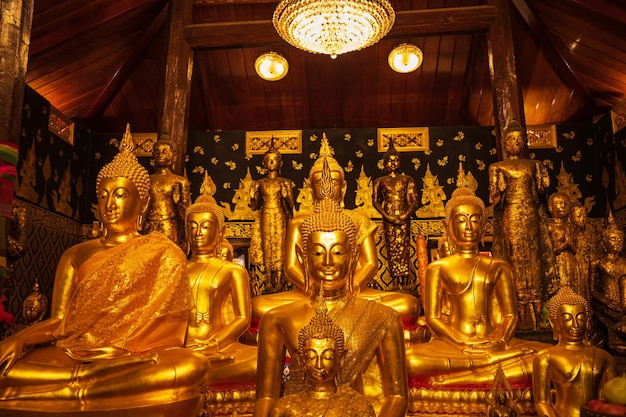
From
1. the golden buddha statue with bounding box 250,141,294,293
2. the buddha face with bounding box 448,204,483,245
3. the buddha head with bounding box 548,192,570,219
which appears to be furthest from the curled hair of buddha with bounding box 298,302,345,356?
the buddha head with bounding box 548,192,570,219

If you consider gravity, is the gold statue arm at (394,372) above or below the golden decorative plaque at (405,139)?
below

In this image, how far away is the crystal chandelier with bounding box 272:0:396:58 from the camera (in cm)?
450

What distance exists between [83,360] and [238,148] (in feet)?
16.3

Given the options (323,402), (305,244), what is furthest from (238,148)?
(323,402)

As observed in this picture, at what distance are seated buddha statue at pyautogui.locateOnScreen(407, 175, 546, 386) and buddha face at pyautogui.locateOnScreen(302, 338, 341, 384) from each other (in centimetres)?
129

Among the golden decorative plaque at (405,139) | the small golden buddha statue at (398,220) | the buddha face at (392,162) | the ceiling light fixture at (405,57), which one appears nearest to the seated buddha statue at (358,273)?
the small golden buddha statue at (398,220)

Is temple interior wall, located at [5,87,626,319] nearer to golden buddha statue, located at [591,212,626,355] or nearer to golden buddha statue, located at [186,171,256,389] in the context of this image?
golden buddha statue, located at [591,212,626,355]

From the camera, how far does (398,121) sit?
828 centimetres

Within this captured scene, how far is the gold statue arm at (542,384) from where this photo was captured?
2.83 metres

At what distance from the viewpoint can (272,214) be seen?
6016mm

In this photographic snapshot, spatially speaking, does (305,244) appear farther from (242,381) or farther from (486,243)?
(486,243)

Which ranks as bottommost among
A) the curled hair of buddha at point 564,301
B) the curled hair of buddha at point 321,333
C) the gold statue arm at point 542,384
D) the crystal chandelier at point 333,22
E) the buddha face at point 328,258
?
the gold statue arm at point 542,384

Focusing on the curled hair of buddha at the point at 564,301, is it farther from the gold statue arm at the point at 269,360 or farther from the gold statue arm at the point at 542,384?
the gold statue arm at the point at 269,360

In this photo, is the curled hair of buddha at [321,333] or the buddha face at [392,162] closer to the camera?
the curled hair of buddha at [321,333]
